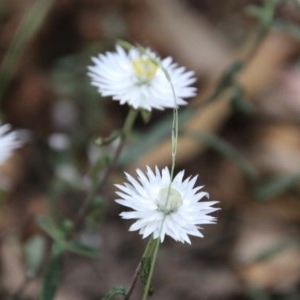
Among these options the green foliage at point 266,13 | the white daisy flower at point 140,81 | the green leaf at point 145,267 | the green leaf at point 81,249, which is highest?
the green foliage at point 266,13

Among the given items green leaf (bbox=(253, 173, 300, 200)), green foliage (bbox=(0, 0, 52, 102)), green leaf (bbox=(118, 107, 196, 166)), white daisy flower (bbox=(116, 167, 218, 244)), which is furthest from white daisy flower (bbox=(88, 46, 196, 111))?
green foliage (bbox=(0, 0, 52, 102))

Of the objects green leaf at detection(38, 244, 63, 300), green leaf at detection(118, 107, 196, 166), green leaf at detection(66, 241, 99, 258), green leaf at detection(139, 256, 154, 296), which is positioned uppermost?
green leaf at detection(118, 107, 196, 166)

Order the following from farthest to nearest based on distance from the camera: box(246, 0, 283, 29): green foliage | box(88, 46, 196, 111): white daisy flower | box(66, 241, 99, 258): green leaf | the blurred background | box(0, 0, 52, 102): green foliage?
1. box(0, 0, 52, 102): green foliage
2. the blurred background
3. box(246, 0, 283, 29): green foliage
4. box(66, 241, 99, 258): green leaf
5. box(88, 46, 196, 111): white daisy flower

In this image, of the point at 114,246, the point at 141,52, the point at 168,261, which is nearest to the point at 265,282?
the point at 168,261

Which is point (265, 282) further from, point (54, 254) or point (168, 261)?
point (54, 254)

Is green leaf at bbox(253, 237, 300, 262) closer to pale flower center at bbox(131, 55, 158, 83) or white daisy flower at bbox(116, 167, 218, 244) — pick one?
pale flower center at bbox(131, 55, 158, 83)

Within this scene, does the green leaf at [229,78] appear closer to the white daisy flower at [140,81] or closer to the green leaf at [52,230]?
the white daisy flower at [140,81]

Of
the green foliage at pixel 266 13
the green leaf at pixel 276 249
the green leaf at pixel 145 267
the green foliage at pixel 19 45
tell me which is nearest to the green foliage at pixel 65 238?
the green leaf at pixel 145 267

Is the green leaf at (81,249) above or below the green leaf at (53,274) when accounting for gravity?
above
